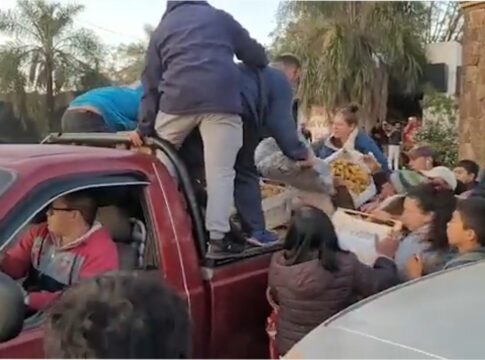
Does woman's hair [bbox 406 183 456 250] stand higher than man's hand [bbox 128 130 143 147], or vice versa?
man's hand [bbox 128 130 143 147]

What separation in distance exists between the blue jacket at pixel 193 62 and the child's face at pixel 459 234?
3.94 feet

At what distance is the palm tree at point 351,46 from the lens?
24.2 metres

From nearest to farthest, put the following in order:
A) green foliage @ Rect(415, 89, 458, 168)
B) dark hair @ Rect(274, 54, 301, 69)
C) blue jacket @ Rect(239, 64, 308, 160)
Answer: blue jacket @ Rect(239, 64, 308, 160)
dark hair @ Rect(274, 54, 301, 69)
green foliage @ Rect(415, 89, 458, 168)

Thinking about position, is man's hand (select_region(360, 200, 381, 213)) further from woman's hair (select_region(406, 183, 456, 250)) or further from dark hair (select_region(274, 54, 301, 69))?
dark hair (select_region(274, 54, 301, 69))

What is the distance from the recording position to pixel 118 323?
1.51m

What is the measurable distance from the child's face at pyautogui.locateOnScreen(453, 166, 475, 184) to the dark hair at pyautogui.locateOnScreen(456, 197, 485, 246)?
288cm

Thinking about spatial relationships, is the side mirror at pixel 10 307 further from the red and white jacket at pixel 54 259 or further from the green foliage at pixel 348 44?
the green foliage at pixel 348 44

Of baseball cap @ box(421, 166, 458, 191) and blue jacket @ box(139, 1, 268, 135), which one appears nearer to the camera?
blue jacket @ box(139, 1, 268, 135)

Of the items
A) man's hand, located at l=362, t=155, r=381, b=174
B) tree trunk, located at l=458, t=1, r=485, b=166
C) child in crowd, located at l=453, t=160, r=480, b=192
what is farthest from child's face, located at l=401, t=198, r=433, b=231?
tree trunk, located at l=458, t=1, r=485, b=166

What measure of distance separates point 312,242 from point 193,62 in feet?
3.10

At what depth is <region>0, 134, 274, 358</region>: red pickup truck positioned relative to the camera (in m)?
2.80

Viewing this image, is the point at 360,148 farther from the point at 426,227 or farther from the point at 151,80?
the point at 151,80

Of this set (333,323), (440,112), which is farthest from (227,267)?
(440,112)

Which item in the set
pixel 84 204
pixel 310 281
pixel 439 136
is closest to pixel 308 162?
A: pixel 310 281
